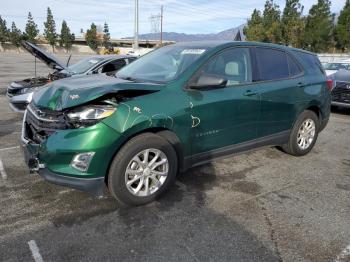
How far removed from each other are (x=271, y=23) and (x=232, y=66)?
137ft

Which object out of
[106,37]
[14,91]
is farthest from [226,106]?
[106,37]

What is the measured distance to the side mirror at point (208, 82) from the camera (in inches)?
144

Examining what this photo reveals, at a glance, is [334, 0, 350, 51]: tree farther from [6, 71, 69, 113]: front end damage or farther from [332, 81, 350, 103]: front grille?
[6, 71, 69, 113]: front end damage

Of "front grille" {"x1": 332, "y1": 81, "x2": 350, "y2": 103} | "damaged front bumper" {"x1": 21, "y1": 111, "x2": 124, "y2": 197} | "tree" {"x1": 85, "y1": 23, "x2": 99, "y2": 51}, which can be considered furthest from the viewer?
"tree" {"x1": 85, "y1": 23, "x2": 99, "y2": 51}

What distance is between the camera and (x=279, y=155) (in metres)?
5.56

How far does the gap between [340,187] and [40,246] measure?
→ 3633 millimetres

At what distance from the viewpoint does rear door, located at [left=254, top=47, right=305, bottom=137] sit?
455cm

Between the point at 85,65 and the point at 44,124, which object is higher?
the point at 85,65

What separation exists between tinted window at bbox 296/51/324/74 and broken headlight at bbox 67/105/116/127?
139 inches

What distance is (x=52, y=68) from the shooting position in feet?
25.5

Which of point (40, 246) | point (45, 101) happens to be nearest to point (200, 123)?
point (45, 101)

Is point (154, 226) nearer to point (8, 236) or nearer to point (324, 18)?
point (8, 236)

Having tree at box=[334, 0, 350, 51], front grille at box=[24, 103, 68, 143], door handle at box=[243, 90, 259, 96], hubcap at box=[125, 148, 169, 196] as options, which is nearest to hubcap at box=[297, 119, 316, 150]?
door handle at box=[243, 90, 259, 96]

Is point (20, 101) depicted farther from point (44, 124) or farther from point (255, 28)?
point (255, 28)
